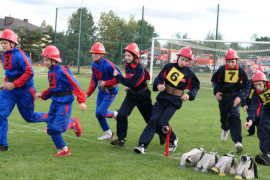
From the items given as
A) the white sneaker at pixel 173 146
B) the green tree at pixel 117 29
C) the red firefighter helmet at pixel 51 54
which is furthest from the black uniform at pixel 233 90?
the green tree at pixel 117 29

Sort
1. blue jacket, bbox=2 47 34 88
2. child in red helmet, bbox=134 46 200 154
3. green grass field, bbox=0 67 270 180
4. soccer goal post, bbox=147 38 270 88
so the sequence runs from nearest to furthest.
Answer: green grass field, bbox=0 67 270 180, blue jacket, bbox=2 47 34 88, child in red helmet, bbox=134 46 200 154, soccer goal post, bbox=147 38 270 88

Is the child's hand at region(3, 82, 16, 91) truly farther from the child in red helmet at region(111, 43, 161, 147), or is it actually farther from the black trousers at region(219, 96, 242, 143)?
the black trousers at region(219, 96, 242, 143)

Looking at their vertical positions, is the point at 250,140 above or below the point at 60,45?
below

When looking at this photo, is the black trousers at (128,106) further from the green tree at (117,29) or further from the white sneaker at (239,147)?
the green tree at (117,29)

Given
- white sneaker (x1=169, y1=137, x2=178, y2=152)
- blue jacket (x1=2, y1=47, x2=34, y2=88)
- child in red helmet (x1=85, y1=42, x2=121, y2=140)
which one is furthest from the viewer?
child in red helmet (x1=85, y1=42, x2=121, y2=140)

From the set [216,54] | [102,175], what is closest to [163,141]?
[102,175]

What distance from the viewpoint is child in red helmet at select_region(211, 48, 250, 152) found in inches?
279

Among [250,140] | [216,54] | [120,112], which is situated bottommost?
[250,140]

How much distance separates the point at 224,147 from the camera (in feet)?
24.3

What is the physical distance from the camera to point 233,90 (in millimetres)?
7211

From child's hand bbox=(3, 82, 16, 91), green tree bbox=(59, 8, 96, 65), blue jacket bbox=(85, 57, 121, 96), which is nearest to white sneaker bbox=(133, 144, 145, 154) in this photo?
blue jacket bbox=(85, 57, 121, 96)

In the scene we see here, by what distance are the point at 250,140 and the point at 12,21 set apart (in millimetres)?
74046

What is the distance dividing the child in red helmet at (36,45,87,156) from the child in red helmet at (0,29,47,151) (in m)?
0.46

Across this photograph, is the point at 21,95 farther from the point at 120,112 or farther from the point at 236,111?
the point at 236,111
